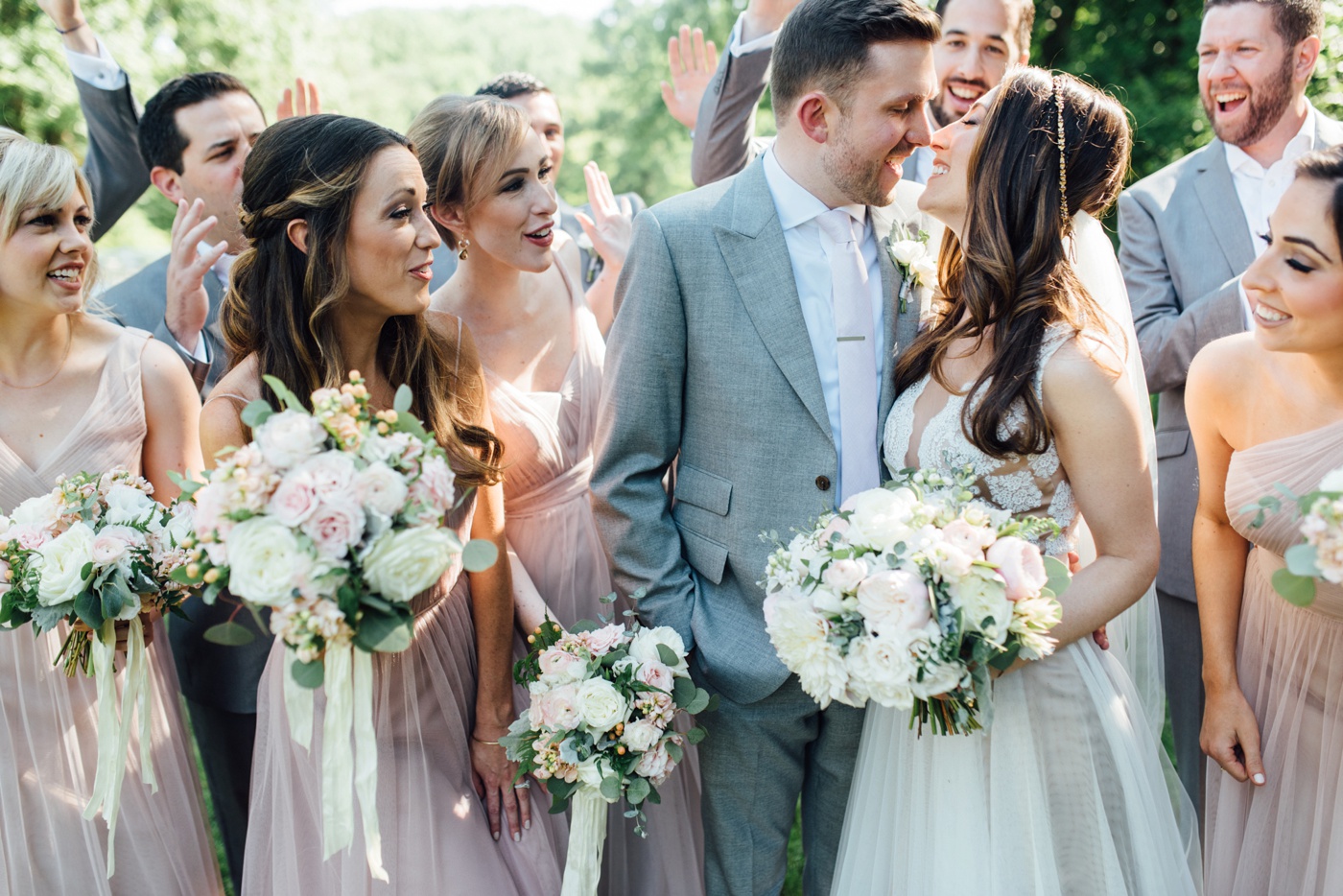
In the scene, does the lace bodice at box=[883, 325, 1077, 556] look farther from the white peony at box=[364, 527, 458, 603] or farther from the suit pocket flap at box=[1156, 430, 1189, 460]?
the suit pocket flap at box=[1156, 430, 1189, 460]

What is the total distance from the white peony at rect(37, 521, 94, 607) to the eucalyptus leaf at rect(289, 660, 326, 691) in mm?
891

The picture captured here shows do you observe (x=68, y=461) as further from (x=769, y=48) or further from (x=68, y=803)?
(x=769, y=48)

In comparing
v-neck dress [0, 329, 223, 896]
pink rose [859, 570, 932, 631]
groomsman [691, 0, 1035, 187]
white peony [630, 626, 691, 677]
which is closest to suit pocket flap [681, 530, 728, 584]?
white peony [630, 626, 691, 677]

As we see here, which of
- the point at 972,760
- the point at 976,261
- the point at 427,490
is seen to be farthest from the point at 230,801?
the point at 976,261

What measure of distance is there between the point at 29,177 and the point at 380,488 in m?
1.97

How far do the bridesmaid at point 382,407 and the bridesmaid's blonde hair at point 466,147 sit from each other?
44 centimetres

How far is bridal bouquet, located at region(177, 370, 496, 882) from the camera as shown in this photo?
220 centimetres

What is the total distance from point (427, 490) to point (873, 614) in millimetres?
1047

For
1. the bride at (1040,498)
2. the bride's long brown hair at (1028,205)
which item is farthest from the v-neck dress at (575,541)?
the bride's long brown hair at (1028,205)

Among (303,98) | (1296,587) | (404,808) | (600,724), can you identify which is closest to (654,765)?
(600,724)

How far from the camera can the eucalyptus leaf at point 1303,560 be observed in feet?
7.16

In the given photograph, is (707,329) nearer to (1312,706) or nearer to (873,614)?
(873,614)

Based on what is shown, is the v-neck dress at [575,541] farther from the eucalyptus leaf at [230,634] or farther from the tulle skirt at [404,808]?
the eucalyptus leaf at [230,634]

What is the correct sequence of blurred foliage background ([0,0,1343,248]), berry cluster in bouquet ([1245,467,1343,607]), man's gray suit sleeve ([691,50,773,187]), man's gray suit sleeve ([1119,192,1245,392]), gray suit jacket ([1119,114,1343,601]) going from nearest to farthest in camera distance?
berry cluster in bouquet ([1245,467,1343,607]) → man's gray suit sleeve ([1119,192,1245,392]) → gray suit jacket ([1119,114,1343,601]) → man's gray suit sleeve ([691,50,773,187]) → blurred foliage background ([0,0,1343,248])
